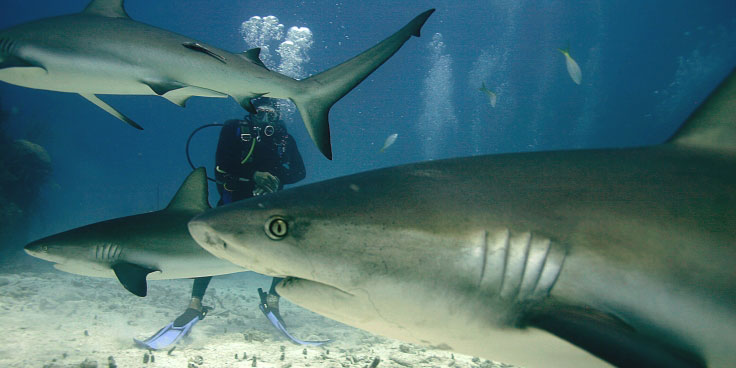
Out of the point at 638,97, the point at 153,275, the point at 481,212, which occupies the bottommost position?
the point at 153,275

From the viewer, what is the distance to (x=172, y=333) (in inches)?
160

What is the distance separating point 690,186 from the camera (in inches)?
45.1

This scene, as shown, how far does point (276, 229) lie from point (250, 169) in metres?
4.12

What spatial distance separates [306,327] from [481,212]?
533 cm

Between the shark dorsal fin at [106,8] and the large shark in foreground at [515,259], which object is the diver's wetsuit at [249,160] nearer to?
the shark dorsal fin at [106,8]

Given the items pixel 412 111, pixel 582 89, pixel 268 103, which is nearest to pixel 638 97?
pixel 582 89

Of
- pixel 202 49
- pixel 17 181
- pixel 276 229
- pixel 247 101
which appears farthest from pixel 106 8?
pixel 17 181

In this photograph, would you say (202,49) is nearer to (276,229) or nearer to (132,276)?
(132,276)

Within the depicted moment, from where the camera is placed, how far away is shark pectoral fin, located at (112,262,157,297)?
2340mm

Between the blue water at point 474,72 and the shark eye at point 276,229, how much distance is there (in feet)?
50.1

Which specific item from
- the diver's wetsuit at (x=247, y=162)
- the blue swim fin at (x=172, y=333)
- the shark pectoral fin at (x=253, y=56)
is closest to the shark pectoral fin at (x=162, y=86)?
the shark pectoral fin at (x=253, y=56)

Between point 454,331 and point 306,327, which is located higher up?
point 454,331

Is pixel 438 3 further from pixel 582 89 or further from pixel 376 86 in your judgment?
pixel 582 89

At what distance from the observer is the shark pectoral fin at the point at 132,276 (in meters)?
2.34
